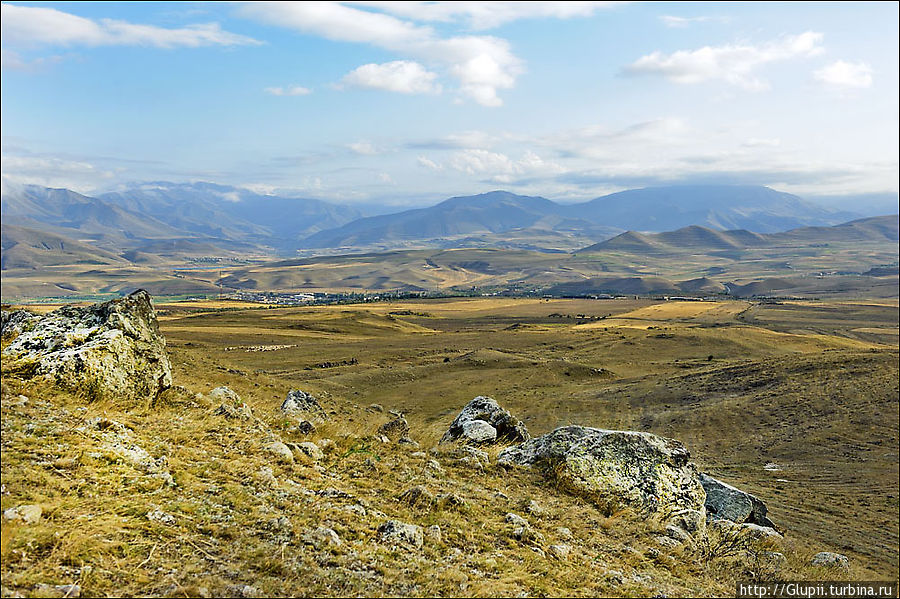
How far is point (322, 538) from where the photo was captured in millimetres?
7531

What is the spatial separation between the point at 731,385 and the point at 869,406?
955 centimetres

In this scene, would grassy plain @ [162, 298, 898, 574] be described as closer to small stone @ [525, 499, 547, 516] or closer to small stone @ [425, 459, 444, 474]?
small stone @ [425, 459, 444, 474]

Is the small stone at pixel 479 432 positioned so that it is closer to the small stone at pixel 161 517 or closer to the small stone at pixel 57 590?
the small stone at pixel 161 517

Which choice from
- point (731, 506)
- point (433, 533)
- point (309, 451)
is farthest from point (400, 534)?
point (731, 506)

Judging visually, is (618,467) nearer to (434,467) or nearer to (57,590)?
(434,467)

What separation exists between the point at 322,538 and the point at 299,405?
12.9 m

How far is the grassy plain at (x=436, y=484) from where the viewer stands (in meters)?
6.56

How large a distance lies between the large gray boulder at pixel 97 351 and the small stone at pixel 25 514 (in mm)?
4860

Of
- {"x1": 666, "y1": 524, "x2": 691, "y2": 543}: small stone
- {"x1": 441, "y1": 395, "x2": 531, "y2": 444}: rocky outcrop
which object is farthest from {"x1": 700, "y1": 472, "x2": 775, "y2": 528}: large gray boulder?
{"x1": 441, "y1": 395, "x2": 531, "y2": 444}: rocky outcrop

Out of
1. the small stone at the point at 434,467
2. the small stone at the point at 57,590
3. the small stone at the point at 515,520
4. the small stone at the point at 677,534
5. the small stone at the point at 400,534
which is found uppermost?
the small stone at the point at 57,590

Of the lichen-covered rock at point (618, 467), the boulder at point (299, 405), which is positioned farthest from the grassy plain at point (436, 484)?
the lichen-covered rock at point (618, 467)

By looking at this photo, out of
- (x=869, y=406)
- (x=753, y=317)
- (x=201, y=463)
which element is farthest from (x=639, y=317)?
(x=201, y=463)

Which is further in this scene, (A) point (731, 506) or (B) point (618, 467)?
(A) point (731, 506)

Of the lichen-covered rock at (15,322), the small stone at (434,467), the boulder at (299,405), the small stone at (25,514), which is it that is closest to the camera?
the small stone at (25,514)
